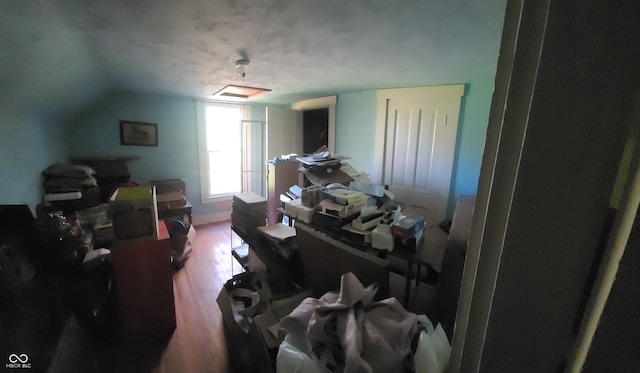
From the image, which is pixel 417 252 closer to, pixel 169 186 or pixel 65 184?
pixel 65 184

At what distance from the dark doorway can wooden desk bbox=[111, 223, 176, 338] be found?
2.65 meters

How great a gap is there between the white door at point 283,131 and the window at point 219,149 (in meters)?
0.76

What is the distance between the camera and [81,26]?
1179 mm

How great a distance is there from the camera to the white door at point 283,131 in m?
3.47

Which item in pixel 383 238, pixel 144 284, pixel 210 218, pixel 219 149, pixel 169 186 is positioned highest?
pixel 219 149

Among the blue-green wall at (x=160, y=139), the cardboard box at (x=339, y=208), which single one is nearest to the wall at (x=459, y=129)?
the blue-green wall at (x=160, y=139)

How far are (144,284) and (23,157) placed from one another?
1.19 meters

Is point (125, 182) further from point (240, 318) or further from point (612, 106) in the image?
point (612, 106)

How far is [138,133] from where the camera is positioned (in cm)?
329

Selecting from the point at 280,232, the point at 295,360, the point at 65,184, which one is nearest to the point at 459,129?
the point at 280,232

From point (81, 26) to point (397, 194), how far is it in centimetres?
279

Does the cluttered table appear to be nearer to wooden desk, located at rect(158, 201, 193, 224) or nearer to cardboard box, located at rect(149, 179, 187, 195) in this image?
wooden desk, located at rect(158, 201, 193, 224)

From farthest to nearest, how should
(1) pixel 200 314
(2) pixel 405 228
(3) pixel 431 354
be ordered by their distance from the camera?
1. (1) pixel 200 314
2. (2) pixel 405 228
3. (3) pixel 431 354

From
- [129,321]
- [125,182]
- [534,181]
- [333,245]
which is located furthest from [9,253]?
[125,182]
